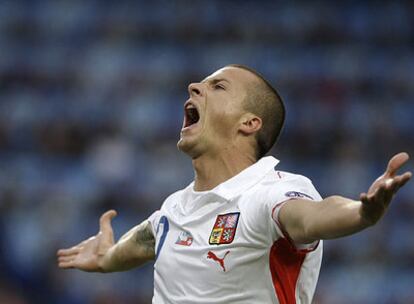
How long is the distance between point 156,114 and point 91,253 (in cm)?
688

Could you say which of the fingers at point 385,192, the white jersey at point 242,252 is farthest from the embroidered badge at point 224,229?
the fingers at point 385,192

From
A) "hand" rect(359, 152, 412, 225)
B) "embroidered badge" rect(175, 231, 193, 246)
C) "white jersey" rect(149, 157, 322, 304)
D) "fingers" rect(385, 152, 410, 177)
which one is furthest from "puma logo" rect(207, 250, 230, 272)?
"fingers" rect(385, 152, 410, 177)

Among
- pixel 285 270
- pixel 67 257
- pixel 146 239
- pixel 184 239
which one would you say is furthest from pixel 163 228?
pixel 67 257

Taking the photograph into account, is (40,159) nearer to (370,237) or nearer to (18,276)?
(18,276)

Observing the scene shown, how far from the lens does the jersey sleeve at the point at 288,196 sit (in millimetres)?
3723

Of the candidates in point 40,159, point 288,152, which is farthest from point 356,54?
point 40,159

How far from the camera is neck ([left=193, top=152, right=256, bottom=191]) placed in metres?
4.45

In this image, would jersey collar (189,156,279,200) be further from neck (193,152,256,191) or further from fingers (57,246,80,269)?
fingers (57,246,80,269)

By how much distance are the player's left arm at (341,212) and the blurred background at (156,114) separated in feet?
18.7

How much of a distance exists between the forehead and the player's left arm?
1.07 meters

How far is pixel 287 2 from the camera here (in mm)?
13742

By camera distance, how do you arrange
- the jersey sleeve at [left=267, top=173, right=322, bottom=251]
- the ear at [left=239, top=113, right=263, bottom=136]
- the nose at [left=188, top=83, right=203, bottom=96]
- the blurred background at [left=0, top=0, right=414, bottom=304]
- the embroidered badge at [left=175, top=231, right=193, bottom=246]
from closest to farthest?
1. the jersey sleeve at [left=267, top=173, right=322, bottom=251]
2. the embroidered badge at [left=175, top=231, right=193, bottom=246]
3. the ear at [left=239, top=113, right=263, bottom=136]
4. the nose at [left=188, top=83, right=203, bottom=96]
5. the blurred background at [left=0, top=0, right=414, bottom=304]

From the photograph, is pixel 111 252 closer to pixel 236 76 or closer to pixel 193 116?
pixel 193 116

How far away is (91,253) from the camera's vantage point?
16.9 ft
